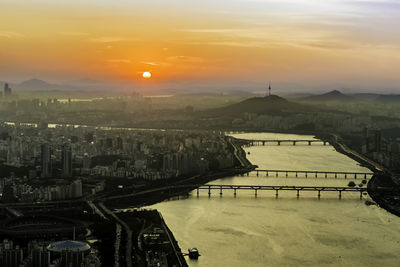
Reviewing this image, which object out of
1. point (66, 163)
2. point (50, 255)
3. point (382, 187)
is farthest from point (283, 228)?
point (66, 163)

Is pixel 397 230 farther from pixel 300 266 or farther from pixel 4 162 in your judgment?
pixel 4 162

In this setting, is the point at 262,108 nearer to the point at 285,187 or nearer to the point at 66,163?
the point at 66,163

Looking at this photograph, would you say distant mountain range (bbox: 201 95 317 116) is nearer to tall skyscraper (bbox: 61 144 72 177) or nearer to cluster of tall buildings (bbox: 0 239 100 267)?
tall skyscraper (bbox: 61 144 72 177)

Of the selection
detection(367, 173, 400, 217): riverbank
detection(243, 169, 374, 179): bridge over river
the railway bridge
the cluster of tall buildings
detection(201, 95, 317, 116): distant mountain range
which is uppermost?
detection(201, 95, 317, 116): distant mountain range

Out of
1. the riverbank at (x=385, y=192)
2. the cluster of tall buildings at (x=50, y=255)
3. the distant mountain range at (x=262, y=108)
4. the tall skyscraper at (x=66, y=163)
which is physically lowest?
the cluster of tall buildings at (x=50, y=255)

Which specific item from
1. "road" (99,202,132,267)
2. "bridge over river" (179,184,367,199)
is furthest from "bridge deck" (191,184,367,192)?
"road" (99,202,132,267)

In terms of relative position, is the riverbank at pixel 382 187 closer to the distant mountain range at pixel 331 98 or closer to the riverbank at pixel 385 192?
the riverbank at pixel 385 192

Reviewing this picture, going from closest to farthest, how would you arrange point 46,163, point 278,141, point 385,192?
point 385,192
point 46,163
point 278,141

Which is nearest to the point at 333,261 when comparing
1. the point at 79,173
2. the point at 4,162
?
the point at 79,173

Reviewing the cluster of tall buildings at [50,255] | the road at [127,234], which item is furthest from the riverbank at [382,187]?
the cluster of tall buildings at [50,255]
